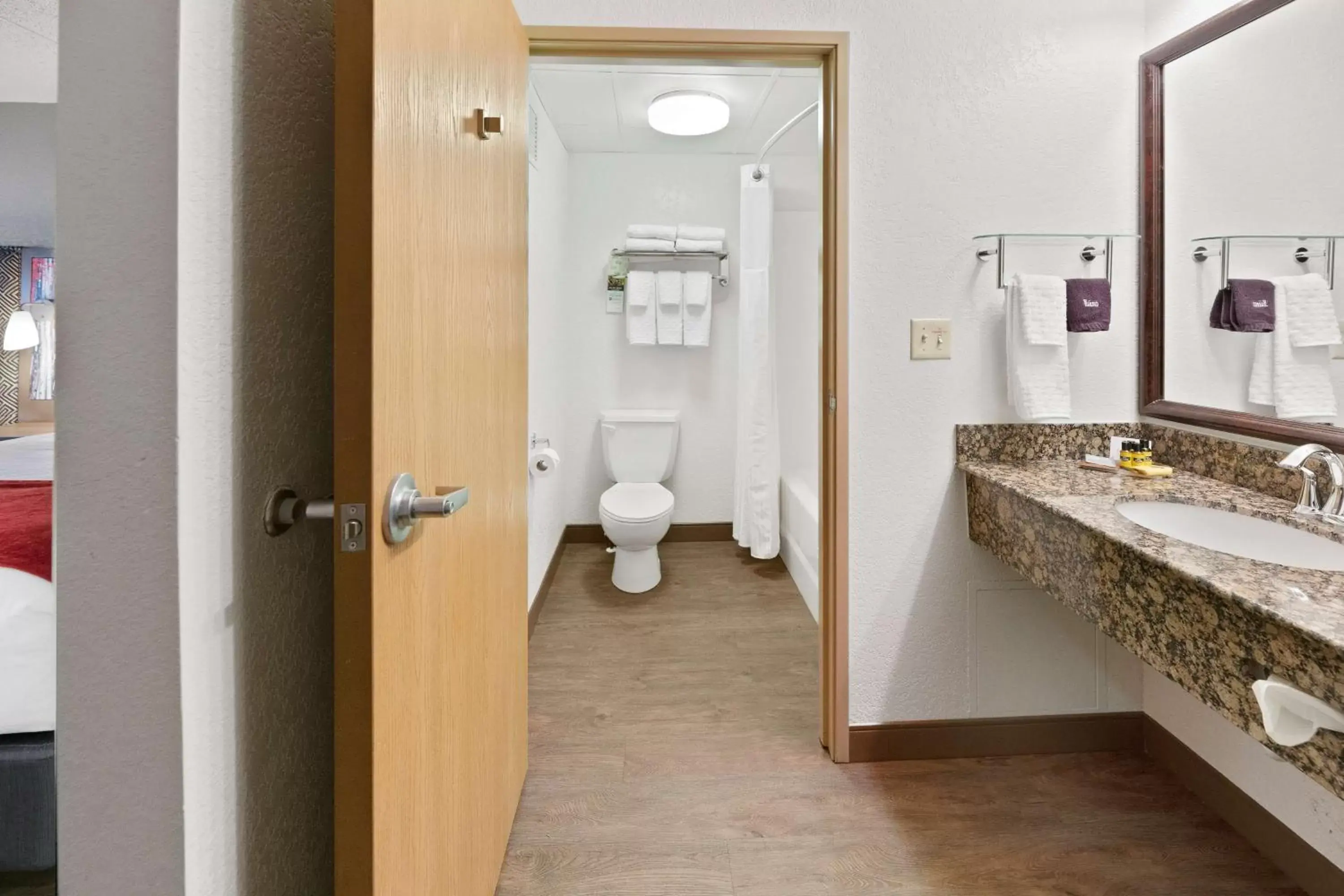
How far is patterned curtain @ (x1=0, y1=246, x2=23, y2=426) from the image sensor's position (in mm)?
724

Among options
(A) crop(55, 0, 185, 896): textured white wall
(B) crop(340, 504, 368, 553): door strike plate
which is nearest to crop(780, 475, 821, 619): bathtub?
(B) crop(340, 504, 368, 553): door strike plate

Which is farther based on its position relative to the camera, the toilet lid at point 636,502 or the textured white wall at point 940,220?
the toilet lid at point 636,502

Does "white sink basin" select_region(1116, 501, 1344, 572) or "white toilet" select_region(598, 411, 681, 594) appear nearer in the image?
"white sink basin" select_region(1116, 501, 1344, 572)

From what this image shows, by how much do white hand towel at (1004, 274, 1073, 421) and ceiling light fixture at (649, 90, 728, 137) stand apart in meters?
A: 1.65

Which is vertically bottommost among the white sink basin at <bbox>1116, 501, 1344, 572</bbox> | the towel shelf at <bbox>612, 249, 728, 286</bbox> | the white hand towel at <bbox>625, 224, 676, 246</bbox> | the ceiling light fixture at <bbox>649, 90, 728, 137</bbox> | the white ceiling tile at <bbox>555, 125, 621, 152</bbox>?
the white sink basin at <bbox>1116, 501, 1344, 572</bbox>

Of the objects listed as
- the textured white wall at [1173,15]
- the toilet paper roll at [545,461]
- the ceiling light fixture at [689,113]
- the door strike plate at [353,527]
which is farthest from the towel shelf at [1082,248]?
the door strike plate at [353,527]

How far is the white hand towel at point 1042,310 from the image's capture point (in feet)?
5.46

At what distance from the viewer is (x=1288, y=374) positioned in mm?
1403

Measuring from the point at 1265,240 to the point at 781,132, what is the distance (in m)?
1.68

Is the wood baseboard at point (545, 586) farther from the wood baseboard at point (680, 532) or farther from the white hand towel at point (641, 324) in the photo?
the white hand towel at point (641, 324)

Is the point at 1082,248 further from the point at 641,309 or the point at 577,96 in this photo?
the point at 641,309

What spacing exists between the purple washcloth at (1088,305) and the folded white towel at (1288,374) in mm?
316

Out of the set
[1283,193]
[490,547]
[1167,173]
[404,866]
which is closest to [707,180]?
[1167,173]

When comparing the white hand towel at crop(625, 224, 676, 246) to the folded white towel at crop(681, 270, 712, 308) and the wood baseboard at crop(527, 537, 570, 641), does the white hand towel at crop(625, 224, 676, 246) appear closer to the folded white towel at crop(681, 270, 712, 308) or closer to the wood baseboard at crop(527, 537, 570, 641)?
the folded white towel at crop(681, 270, 712, 308)
